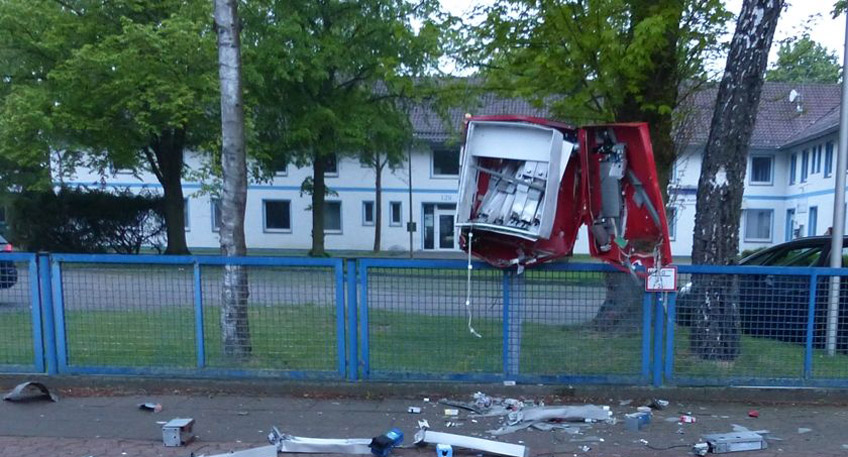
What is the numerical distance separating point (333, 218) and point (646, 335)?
2813 cm

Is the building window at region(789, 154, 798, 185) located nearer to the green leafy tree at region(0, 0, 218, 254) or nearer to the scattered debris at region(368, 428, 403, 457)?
the green leafy tree at region(0, 0, 218, 254)

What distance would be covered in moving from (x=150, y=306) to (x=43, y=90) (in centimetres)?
1399

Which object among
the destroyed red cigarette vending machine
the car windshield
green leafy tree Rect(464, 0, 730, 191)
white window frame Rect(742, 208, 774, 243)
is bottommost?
white window frame Rect(742, 208, 774, 243)

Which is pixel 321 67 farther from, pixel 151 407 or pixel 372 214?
pixel 151 407

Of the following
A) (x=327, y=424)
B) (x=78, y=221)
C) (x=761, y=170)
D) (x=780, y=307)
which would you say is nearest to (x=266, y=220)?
(x=78, y=221)

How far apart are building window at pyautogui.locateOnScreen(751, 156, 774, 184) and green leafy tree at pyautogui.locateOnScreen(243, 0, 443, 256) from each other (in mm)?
19879

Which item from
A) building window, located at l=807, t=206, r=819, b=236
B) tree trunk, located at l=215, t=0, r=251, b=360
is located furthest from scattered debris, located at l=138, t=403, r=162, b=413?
building window, located at l=807, t=206, r=819, b=236

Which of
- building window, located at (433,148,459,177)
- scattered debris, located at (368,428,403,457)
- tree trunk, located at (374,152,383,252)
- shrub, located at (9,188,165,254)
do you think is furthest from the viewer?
building window, located at (433,148,459,177)

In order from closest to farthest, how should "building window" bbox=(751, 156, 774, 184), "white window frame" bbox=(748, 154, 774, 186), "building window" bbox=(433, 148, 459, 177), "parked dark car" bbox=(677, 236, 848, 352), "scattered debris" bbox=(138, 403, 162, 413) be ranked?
"scattered debris" bbox=(138, 403, 162, 413), "parked dark car" bbox=(677, 236, 848, 352), "white window frame" bbox=(748, 154, 774, 186), "building window" bbox=(751, 156, 774, 184), "building window" bbox=(433, 148, 459, 177)

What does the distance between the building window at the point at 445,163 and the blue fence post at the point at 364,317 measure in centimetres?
2578

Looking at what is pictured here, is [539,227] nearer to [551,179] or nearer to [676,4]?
[551,179]

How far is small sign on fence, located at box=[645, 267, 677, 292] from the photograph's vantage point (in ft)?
20.2

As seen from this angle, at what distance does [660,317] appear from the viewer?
6.33 meters

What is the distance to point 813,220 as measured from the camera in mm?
28859
